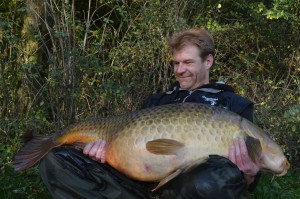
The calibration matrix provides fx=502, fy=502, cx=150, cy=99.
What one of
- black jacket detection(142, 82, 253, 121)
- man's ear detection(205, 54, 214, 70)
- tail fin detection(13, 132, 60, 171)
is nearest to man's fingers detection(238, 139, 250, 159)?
black jacket detection(142, 82, 253, 121)

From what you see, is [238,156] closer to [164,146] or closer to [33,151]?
[164,146]

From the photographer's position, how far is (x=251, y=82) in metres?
5.46

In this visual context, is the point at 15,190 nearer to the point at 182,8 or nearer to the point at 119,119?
the point at 119,119

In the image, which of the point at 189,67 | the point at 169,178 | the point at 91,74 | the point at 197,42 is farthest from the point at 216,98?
the point at 91,74

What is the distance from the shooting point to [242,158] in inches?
88.9

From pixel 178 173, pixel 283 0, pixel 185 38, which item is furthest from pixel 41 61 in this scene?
pixel 283 0

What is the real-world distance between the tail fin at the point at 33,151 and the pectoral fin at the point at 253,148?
3.14 feet

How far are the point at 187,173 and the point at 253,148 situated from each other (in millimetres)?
318

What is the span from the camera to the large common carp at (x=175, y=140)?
2.21 metres

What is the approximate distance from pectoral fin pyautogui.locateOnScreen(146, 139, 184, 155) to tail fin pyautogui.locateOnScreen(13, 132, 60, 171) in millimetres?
589

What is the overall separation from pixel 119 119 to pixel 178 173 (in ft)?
1.31

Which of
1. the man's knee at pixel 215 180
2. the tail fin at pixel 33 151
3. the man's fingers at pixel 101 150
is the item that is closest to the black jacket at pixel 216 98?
the man's knee at pixel 215 180

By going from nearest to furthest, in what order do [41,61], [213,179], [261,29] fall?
[213,179], [41,61], [261,29]

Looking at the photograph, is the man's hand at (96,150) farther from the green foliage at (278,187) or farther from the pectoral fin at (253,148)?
Answer: the green foliage at (278,187)
